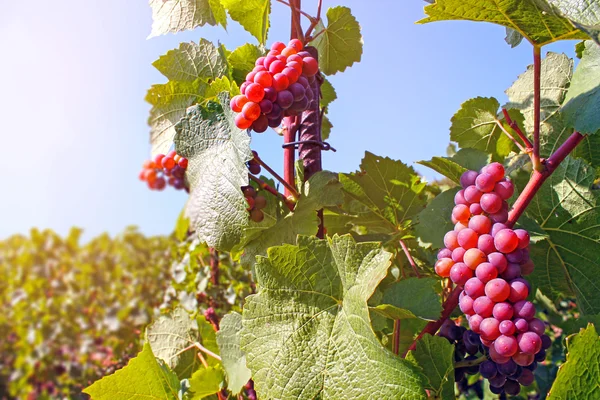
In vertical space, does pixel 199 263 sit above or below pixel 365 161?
above

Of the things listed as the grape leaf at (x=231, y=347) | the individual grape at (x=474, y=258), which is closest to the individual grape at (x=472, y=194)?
the individual grape at (x=474, y=258)

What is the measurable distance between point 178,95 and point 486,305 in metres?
0.97

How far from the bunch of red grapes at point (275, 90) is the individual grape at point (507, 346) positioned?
1.93ft

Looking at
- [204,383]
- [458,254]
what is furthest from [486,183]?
[204,383]

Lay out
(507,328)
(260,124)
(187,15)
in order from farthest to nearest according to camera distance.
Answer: (187,15)
(260,124)
(507,328)

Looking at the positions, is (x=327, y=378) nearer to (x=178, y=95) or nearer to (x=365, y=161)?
(x=365, y=161)

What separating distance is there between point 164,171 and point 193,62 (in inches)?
13.3

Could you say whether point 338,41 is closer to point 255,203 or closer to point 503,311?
point 255,203

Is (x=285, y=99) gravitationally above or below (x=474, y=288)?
above

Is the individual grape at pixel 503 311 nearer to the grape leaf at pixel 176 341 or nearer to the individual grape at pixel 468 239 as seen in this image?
the individual grape at pixel 468 239

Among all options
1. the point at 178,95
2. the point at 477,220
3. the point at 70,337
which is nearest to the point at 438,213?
the point at 477,220

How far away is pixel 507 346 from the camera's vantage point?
0.73m

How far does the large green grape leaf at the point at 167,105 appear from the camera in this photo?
1.29 meters

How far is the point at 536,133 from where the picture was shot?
837 mm
